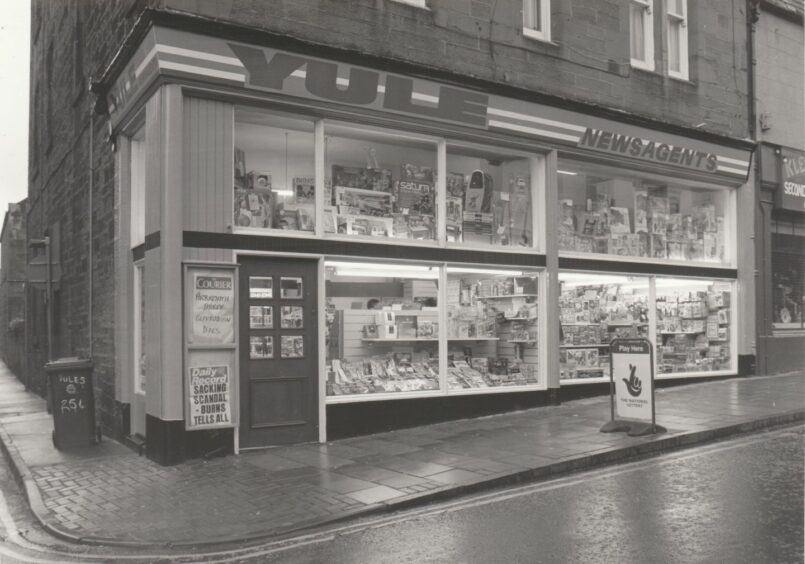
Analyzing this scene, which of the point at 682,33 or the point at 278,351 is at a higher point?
the point at 682,33

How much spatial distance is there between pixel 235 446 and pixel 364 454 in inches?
64.4

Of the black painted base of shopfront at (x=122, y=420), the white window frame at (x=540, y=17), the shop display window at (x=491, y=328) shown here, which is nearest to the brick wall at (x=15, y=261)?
the black painted base of shopfront at (x=122, y=420)

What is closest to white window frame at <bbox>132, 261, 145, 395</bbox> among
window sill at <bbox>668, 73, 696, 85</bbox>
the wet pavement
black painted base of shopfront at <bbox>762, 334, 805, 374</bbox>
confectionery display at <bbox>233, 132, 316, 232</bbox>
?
the wet pavement

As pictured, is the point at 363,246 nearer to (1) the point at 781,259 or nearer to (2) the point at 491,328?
(2) the point at 491,328

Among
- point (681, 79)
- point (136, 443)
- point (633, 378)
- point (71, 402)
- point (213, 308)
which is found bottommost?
point (136, 443)

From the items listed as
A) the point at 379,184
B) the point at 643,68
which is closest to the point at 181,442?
the point at 379,184

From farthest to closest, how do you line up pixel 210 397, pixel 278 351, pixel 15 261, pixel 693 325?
pixel 15 261
pixel 693 325
pixel 278 351
pixel 210 397

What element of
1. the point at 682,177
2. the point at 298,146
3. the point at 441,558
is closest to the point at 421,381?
the point at 298,146

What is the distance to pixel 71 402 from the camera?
10586 millimetres

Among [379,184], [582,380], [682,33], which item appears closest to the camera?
[379,184]

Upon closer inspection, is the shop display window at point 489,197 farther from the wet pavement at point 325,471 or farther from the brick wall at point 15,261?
the brick wall at point 15,261

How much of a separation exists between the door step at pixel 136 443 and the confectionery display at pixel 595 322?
679cm

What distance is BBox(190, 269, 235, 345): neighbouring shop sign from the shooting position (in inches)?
350

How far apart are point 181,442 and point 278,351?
1663 mm
